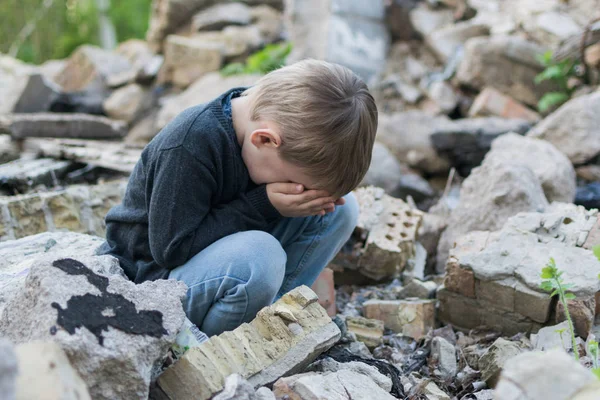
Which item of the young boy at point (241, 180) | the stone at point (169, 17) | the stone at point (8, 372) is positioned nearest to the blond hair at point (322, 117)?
the young boy at point (241, 180)

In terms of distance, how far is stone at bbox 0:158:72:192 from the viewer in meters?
3.36

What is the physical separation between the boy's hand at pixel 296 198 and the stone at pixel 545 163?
1.61 m

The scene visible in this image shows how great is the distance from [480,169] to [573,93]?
111 inches

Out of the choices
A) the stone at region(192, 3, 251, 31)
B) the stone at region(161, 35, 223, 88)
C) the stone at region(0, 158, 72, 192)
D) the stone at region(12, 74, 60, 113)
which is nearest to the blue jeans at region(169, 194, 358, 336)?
the stone at region(0, 158, 72, 192)

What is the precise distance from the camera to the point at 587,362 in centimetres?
191

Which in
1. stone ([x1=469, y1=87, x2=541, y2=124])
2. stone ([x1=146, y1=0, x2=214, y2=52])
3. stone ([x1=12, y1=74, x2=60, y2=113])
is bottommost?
stone ([x1=12, y1=74, x2=60, y2=113])

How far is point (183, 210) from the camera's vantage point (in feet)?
6.57

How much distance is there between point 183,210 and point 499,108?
4414 millimetres

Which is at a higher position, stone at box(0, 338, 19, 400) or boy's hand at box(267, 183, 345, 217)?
stone at box(0, 338, 19, 400)

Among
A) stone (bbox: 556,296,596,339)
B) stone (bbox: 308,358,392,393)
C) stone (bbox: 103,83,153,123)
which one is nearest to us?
stone (bbox: 308,358,392,393)

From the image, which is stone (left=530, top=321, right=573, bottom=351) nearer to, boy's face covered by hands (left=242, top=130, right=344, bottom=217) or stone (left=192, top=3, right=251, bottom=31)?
boy's face covered by hands (left=242, top=130, right=344, bottom=217)

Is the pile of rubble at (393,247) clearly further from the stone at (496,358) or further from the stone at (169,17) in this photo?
the stone at (169,17)

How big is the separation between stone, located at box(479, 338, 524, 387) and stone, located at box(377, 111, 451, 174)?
117 inches

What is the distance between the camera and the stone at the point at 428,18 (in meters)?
7.25
